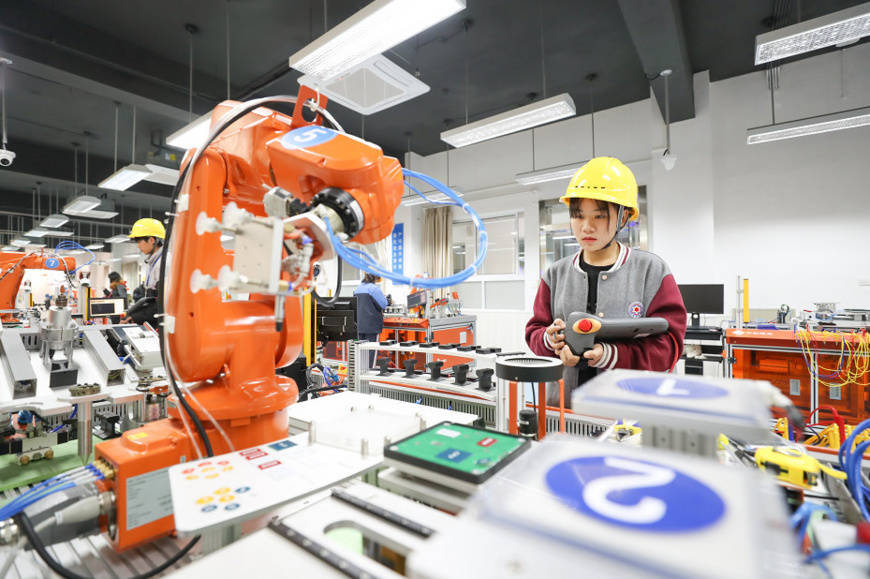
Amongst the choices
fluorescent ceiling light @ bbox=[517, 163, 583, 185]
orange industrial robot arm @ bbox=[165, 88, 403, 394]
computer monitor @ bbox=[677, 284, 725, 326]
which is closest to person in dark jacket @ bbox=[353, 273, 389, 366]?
fluorescent ceiling light @ bbox=[517, 163, 583, 185]

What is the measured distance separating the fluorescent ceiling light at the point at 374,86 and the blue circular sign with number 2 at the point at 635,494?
10.2 ft

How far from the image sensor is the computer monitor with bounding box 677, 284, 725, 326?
14.3 ft

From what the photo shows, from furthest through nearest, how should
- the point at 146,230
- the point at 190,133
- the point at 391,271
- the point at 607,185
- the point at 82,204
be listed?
the point at 82,204 → the point at 190,133 → the point at 146,230 → the point at 607,185 → the point at 391,271

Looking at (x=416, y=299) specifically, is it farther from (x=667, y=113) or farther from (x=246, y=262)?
(x=246, y=262)

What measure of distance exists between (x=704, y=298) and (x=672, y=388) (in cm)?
468

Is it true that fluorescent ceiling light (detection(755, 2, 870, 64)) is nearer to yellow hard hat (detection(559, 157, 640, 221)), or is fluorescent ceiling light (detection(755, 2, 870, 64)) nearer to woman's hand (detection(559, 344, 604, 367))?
yellow hard hat (detection(559, 157, 640, 221))

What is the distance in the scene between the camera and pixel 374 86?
3588mm

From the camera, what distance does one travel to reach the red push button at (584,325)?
1.08 meters

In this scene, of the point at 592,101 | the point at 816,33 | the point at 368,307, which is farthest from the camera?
the point at 592,101

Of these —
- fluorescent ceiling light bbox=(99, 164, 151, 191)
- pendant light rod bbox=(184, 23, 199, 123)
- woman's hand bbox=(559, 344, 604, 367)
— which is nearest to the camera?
woman's hand bbox=(559, 344, 604, 367)

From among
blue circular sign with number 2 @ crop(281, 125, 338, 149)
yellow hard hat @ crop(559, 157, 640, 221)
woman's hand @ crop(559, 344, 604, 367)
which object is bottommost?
woman's hand @ crop(559, 344, 604, 367)

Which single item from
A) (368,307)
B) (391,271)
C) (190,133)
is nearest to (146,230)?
(190,133)

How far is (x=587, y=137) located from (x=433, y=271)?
11.3 feet

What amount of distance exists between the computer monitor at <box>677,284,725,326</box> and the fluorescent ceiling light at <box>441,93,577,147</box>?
2.29 m
